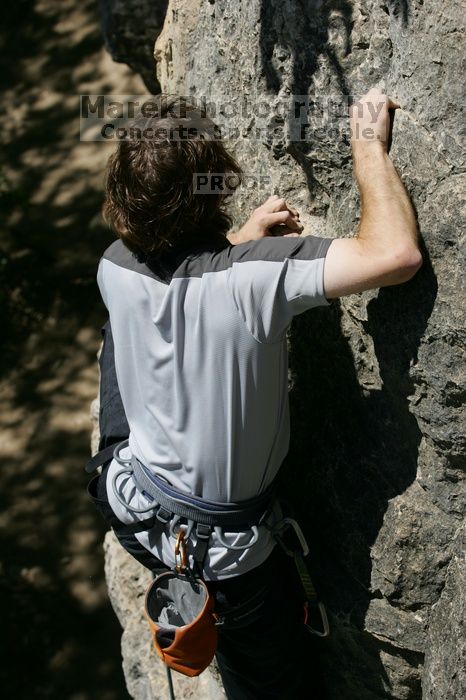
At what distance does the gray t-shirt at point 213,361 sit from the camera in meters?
1.99

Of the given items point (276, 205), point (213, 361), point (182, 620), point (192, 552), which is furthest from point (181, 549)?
point (276, 205)

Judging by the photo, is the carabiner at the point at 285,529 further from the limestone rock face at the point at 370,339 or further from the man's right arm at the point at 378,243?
the man's right arm at the point at 378,243

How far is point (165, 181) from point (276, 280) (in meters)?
0.34

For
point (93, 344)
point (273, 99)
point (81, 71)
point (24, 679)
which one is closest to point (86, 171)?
point (81, 71)

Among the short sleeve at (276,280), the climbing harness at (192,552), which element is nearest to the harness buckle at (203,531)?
the climbing harness at (192,552)

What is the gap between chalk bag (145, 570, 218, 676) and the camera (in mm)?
2301

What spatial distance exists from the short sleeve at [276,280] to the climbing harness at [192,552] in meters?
0.54

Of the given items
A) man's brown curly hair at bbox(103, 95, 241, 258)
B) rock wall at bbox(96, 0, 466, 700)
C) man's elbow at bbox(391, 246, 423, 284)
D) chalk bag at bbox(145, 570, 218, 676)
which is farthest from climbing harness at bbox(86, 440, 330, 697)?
man's elbow at bbox(391, 246, 423, 284)

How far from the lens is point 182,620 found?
7.95ft

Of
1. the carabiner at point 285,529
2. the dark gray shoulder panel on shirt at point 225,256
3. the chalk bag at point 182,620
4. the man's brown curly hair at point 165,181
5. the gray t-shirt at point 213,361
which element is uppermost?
the man's brown curly hair at point 165,181

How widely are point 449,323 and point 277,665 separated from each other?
1.20 metres

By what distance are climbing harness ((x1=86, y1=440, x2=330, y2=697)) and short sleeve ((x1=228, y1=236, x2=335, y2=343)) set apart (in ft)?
1.76

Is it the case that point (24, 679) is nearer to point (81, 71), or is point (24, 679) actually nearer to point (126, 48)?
point (126, 48)

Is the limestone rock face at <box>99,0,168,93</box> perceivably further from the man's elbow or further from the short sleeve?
the man's elbow
